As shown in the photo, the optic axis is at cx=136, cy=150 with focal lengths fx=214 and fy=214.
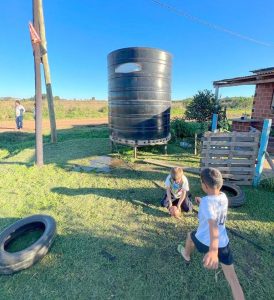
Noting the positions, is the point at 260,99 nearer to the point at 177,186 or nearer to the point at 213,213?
the point at 177,186

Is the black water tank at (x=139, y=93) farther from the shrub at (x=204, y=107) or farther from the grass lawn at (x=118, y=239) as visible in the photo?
the shrub at (x=204, y=107)

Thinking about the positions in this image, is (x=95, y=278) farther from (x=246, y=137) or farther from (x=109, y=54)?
(x=109, y=54)

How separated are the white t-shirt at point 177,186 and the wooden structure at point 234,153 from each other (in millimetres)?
1786

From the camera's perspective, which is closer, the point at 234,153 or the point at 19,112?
the point at 234,153

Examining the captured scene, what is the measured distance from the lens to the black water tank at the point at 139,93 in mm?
6473

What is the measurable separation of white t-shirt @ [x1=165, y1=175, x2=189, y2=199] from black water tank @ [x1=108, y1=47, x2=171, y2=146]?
137 inches

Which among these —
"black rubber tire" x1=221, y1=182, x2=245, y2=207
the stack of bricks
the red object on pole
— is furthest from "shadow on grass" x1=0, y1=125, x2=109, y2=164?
the stack of bricks

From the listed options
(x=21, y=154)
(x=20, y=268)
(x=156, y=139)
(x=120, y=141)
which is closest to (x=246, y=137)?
(x=156, y=139)

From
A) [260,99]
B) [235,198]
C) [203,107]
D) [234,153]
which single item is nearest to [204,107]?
[203,107]

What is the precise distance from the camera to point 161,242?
3070 millimetres

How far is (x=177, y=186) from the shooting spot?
11.7 feet

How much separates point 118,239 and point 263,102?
30.0ft

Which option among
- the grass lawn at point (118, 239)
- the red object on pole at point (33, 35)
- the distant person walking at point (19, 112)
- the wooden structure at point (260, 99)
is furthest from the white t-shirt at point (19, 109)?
the wooden structure at point (260, 99)

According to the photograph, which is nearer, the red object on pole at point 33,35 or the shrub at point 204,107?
the red object on pole at point 33,35
